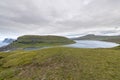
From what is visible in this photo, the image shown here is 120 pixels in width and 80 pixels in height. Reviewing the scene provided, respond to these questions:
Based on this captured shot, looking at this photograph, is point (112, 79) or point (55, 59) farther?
point (55, 59)

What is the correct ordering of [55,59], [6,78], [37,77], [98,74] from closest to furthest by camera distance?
[98,74], [37,77], [6,78], [55,59]

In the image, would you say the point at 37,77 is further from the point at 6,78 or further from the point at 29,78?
the point at 6,78

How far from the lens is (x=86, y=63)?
2611 cm

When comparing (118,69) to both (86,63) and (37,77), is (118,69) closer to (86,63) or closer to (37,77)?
(86,63)

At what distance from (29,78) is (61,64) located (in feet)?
22.5

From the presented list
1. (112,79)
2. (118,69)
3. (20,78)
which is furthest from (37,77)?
(118,69)

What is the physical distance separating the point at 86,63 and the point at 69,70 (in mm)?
4743

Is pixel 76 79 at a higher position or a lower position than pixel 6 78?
higher

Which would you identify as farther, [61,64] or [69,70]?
[61,64]

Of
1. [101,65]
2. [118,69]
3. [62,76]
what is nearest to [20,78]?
[62,76]

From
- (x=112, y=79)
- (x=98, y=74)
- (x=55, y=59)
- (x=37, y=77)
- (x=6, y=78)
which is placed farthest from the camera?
(x=55, y=59)

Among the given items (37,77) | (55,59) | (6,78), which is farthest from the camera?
(55,59)

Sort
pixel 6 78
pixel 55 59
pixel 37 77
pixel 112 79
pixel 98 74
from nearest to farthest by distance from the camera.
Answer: pixel 112 79 → pixel 98 74 → pixel 37 77 → pixel 6 78 → pixel 55 59

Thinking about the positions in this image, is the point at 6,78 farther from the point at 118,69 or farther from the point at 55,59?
the point at 118,69
